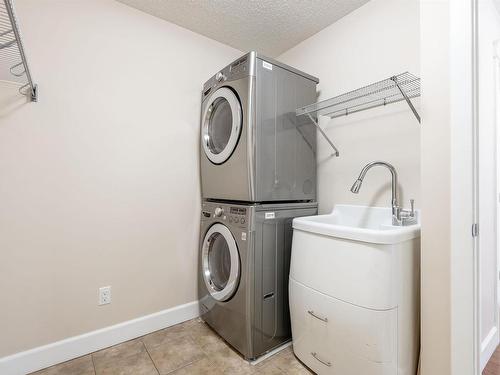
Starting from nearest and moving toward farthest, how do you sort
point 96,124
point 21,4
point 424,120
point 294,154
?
point 424,120
point 21,4
point 96,124
point 294,154

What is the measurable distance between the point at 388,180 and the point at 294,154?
2.04ft

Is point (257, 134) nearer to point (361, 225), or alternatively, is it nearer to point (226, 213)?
point (226, 213)

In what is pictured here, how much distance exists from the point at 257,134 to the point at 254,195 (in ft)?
1.22

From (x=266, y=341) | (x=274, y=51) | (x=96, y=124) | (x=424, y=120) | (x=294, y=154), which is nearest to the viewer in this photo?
(x=424, y=120)

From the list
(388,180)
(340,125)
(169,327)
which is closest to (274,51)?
(340,125)

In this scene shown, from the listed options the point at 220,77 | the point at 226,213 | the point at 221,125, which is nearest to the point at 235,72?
the point at 220,77

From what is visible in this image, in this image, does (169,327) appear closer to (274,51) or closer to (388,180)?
(388,180)

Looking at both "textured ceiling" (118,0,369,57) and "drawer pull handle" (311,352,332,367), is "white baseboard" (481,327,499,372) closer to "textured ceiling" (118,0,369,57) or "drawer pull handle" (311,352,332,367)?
"drawer pull handle" (311,352,332,367)

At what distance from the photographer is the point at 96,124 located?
161 centimetres

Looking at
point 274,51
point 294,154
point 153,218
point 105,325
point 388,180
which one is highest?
point 274,51

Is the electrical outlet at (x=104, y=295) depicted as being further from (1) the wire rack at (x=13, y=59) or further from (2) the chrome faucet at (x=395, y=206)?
(2) the chrome faucet at (x=395, y=206)

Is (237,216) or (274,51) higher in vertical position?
(274,51)

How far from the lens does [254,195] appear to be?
149cm

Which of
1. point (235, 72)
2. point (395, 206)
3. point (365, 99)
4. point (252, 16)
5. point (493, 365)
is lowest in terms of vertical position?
point (493, 365)
